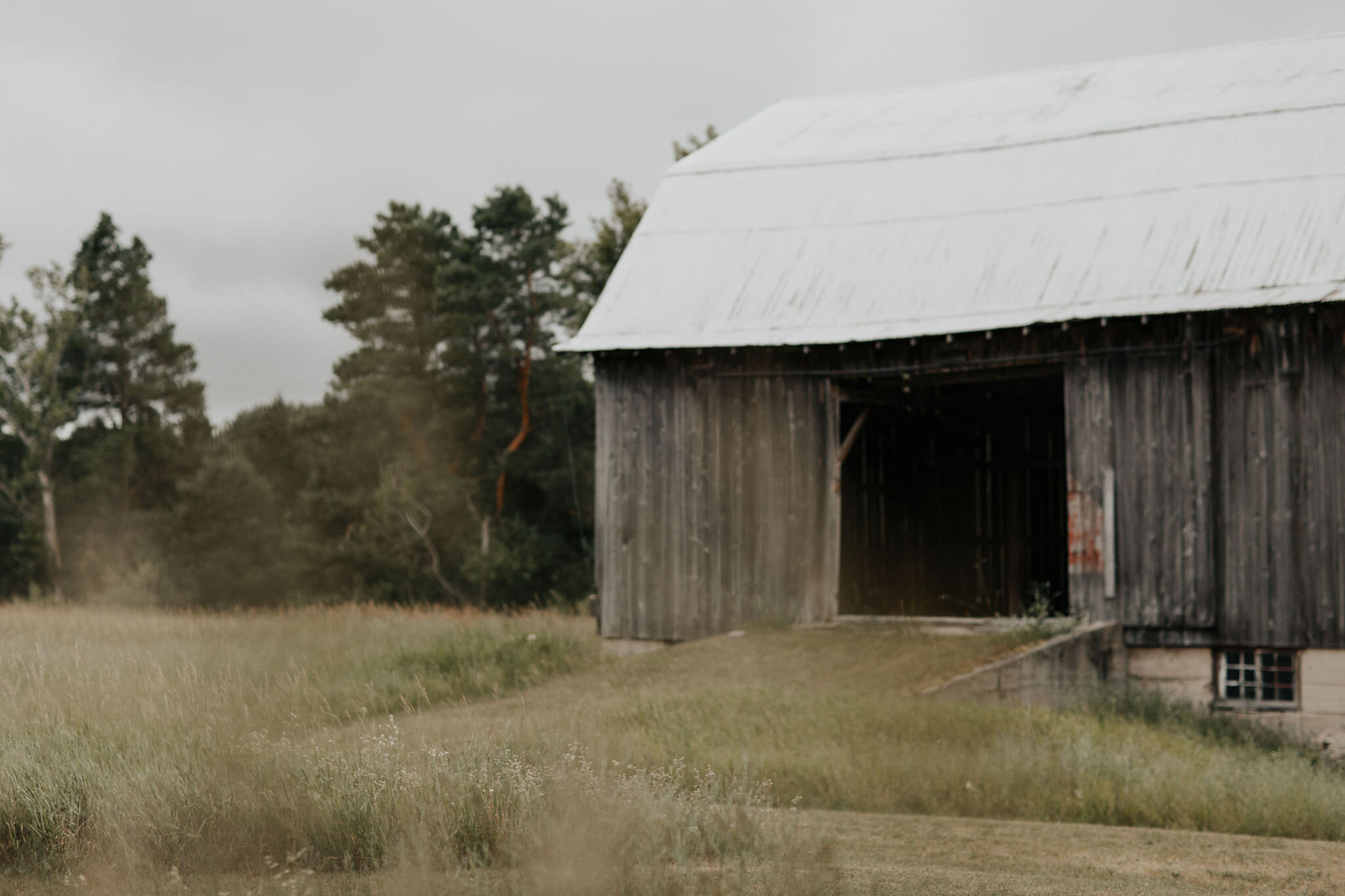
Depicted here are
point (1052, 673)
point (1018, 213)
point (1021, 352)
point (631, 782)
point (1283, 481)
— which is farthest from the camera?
point (1018, 213)

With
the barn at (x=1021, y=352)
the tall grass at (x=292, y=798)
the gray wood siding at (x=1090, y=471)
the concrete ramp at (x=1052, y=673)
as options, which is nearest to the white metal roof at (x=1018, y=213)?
the barn at (x=1021, y=352)

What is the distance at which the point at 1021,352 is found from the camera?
14.9 meters

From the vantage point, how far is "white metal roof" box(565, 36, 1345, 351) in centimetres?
1433

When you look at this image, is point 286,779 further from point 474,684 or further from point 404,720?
point 474,684

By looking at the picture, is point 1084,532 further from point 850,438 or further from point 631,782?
point 631,782

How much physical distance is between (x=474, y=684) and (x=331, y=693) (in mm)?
1784

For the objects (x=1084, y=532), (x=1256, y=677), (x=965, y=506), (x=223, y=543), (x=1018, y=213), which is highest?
(x=1018, y=213)

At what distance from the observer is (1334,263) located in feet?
44.2

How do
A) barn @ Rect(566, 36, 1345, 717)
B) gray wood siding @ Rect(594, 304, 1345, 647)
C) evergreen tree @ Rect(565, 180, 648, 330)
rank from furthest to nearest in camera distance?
evergreen tree @ Rect(565, 180, 648, 330) → barn @ Rect(566, 36, 1345, 717) → gray wood siding @ Rect(594, 304, 1345, 647)

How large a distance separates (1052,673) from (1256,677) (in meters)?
2.66

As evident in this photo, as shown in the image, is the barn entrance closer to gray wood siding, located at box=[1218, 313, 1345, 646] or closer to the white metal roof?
the white metal roof

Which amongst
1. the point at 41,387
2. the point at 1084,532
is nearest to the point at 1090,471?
the point at 1084,532

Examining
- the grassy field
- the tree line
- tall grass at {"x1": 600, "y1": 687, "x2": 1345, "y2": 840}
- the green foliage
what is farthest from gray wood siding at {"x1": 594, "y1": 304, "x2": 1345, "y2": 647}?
the green foliage

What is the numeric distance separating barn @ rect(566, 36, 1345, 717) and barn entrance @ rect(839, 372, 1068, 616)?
0.11m
